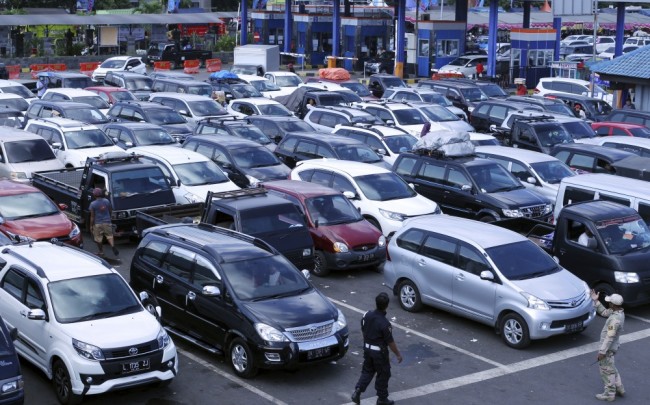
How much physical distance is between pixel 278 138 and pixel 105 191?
881 cm

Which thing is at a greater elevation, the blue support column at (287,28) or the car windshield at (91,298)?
the blue support column at (287,28)

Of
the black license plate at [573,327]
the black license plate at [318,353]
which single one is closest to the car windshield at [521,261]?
the black license plate at [573,327]

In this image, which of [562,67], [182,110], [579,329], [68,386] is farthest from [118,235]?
[562,67]

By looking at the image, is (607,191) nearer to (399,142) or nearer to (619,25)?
(399,142)

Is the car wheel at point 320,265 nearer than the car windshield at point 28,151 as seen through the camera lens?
Yes

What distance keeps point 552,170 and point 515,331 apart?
941 cm

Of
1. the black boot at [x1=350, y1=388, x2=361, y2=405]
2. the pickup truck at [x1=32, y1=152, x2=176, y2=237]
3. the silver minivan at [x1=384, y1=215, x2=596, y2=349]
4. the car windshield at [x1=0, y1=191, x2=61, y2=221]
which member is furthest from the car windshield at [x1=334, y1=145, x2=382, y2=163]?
the black boot at [x1=350, y1=388, x2=361, y2=405]

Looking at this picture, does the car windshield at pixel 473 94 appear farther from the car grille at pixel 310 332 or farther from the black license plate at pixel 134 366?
the black license plate at pixel 134 366

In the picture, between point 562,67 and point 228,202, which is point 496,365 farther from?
point 562,67

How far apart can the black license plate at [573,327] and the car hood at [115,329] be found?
6261mm

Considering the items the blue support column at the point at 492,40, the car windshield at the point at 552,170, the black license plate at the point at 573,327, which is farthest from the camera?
the blue support column at the point at 492,40

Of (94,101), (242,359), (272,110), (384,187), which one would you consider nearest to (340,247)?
(384,187)

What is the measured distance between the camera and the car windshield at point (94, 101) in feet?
110

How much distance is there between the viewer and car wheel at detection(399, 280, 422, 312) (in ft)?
55.6
